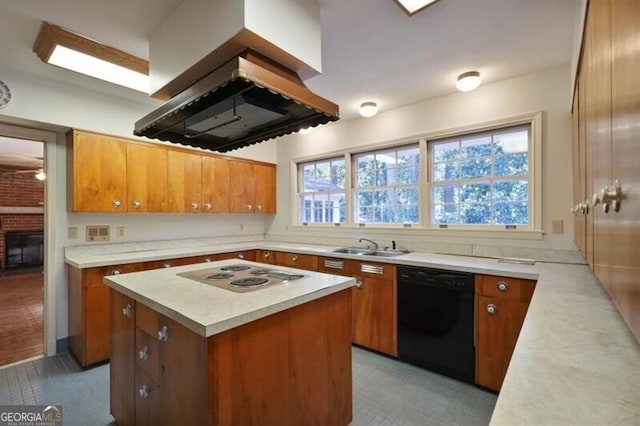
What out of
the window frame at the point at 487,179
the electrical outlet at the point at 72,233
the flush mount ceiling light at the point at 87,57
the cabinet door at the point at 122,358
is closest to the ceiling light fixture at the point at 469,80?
the window frame at the point at 487,179

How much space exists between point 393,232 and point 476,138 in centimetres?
127

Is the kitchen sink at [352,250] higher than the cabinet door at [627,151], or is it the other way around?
the cabinet door at [627,151]

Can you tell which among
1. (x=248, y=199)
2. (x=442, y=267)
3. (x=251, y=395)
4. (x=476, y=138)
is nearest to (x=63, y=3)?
(x=251, y=395)

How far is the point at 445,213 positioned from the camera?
10.4 feet

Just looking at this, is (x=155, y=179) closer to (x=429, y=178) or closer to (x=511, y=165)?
(x=429, y=178)

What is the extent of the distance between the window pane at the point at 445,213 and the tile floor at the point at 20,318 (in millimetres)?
4079

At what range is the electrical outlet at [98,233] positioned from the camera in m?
3.08

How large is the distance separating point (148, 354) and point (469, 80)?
295cm

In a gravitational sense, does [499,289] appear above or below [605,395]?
below

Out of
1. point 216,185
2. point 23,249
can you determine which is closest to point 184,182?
point 216,185

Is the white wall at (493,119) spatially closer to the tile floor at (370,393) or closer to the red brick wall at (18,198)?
the tile floor at (370,393)

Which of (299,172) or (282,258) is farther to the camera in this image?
(299,172)

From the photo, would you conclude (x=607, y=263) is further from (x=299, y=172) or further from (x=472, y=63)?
(x=299, y=172)

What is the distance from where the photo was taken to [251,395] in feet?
4.19
